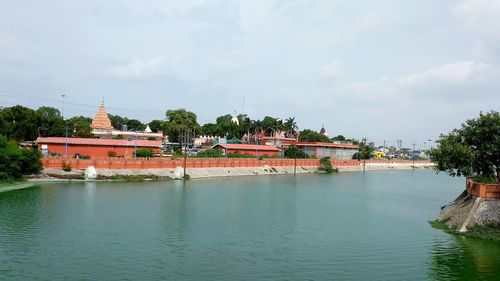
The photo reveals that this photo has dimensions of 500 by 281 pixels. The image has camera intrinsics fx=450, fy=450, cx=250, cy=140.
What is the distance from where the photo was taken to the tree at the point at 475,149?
35219 mm

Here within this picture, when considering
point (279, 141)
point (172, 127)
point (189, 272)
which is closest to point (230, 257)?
point (189, 272)

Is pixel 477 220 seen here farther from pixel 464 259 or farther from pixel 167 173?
pixel 167 173

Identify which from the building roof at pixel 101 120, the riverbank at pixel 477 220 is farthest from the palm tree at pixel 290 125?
the riverbank at pixel 477 220

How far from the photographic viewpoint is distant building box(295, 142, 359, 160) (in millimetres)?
122938

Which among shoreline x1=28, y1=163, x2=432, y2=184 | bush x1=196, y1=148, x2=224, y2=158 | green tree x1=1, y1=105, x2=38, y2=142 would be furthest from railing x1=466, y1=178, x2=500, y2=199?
green tree x1=1, y1=105, x2=38, y2=142

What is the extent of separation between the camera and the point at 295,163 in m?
104

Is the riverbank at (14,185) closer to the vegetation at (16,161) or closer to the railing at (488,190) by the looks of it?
the vegetation at (16,161)

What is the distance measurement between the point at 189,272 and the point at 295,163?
82.5 metres

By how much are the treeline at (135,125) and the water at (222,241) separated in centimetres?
4059

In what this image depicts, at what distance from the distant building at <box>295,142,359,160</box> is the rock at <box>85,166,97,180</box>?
6904 centimetres

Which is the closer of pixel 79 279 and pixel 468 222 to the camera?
pixel 79 279

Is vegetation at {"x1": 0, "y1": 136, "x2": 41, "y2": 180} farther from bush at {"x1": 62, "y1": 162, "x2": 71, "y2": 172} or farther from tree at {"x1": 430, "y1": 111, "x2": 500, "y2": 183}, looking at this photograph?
tree at {"x1": 430, "y1": 111, "x2": 500, "y2": 183}

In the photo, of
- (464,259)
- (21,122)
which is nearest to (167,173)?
(21,122)

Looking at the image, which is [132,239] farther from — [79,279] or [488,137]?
[488,137]
